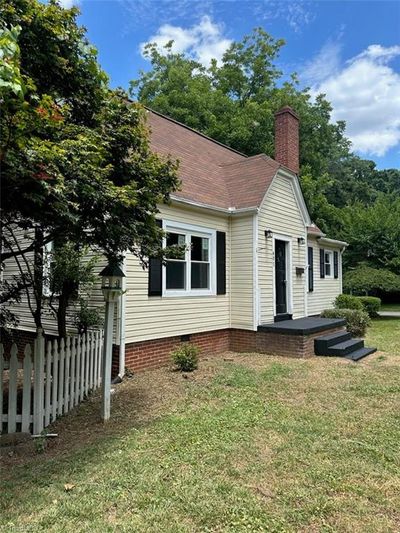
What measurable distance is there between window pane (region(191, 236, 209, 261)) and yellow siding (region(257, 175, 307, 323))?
1.44 meters

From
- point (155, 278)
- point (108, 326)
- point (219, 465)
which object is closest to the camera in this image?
point (219, 465)

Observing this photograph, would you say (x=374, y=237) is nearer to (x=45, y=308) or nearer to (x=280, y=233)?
(x=280, y=233)

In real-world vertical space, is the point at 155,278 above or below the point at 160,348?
above

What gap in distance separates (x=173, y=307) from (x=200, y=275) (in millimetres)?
1295

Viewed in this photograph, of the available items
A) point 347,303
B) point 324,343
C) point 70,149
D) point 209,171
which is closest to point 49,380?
point 70,149

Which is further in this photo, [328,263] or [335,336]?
[328,263]

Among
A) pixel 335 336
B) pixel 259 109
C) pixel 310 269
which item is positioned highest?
pixel 259 109

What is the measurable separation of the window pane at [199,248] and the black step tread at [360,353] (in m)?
4.07

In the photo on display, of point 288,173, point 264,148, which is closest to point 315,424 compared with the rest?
point 288,173

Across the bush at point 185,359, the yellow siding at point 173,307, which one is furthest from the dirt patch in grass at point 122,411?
the yellow siding at point 173,307

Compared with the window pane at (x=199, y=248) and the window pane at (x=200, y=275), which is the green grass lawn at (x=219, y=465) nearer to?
the window pane at (x=200, y=275)

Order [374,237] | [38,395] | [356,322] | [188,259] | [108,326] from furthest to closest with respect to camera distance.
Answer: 1. [374,237]
2. [356,322]
3. [188,259]
4. [108,326]
5. [38,395]

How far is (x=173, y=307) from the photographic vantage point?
26.1ft

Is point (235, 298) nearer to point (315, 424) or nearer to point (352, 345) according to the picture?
point (352, 345)
